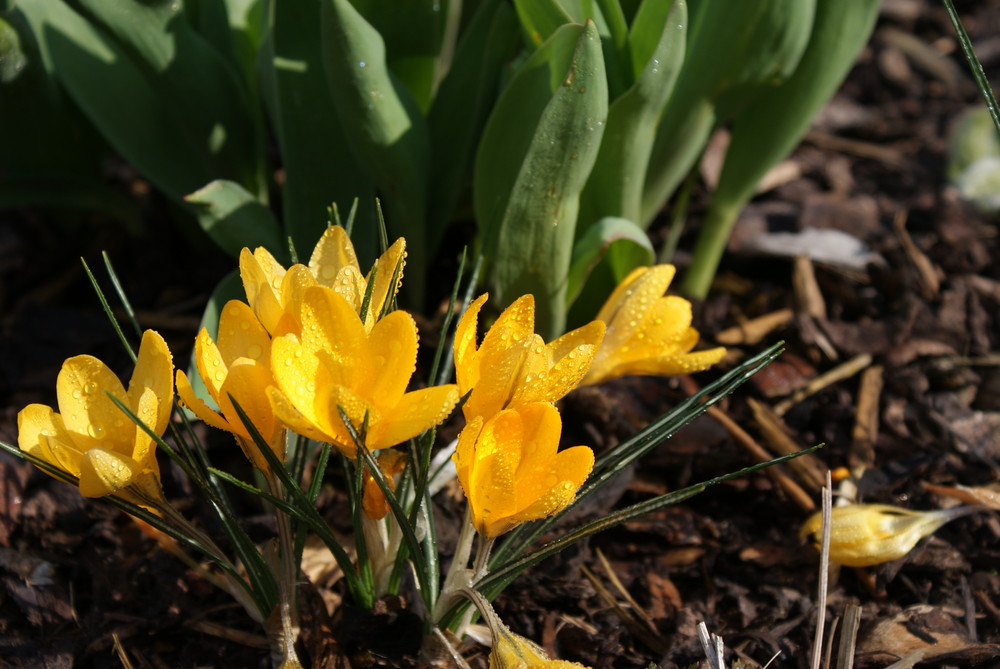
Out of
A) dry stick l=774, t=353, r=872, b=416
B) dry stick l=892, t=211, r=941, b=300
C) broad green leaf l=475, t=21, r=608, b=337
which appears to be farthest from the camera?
dry stick l=892, t=211, r=941, b=300

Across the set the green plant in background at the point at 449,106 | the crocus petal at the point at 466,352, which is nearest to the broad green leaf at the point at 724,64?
the green plant in background at the point at 449,106

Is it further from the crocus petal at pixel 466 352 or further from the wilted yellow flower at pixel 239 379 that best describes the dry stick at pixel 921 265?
the wilted yellow flower at pixel 239 379

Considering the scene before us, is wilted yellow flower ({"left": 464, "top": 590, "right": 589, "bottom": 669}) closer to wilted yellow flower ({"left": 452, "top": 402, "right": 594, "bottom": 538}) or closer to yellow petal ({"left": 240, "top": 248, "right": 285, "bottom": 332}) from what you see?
wilted yellow flower ({"left": 452, "top": 402, "right": 594, "bottom": 538})

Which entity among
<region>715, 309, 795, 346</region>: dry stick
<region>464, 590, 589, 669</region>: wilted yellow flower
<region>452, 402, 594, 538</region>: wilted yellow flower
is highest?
<region>452, 402, 594, 538</region>: wilted yellow flower

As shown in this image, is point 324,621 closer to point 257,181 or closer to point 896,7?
point 257,181

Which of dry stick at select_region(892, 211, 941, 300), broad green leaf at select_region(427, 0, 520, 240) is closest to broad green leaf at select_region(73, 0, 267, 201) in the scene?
broad green leaf at select_region(427, 0, 520, 240)
